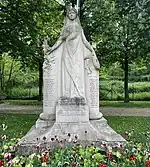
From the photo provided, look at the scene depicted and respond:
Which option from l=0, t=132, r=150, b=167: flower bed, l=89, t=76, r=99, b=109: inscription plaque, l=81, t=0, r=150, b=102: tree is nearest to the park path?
l=81, t=0, r=150, b=102: tree

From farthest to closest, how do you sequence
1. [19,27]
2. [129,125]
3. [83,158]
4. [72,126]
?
[19,27], [129,125], [72,126], [83,158]

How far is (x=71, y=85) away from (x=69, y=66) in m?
0.37

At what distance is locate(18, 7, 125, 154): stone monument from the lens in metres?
7.11

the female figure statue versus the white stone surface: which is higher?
the female figure statue

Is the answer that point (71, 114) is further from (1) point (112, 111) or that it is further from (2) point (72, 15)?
(1) point (112, 111)

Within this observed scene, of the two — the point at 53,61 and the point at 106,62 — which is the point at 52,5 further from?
the point at 53,61

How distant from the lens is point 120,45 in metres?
18.7

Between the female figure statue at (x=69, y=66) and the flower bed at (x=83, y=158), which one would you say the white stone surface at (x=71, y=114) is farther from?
the flower bed at (x=83, y=158)

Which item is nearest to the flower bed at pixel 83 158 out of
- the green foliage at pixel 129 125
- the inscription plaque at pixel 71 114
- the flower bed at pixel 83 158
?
the flower bed at pixel 83 158

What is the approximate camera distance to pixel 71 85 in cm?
726

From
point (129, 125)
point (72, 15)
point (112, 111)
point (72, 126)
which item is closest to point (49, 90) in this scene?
point (72, 126)

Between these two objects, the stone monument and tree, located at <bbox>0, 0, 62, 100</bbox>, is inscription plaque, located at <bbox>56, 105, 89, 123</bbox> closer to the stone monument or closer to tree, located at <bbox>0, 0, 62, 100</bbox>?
the stone monument

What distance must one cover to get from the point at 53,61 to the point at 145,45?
779 centimetres

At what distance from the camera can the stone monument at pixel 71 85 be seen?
7.11 metres
